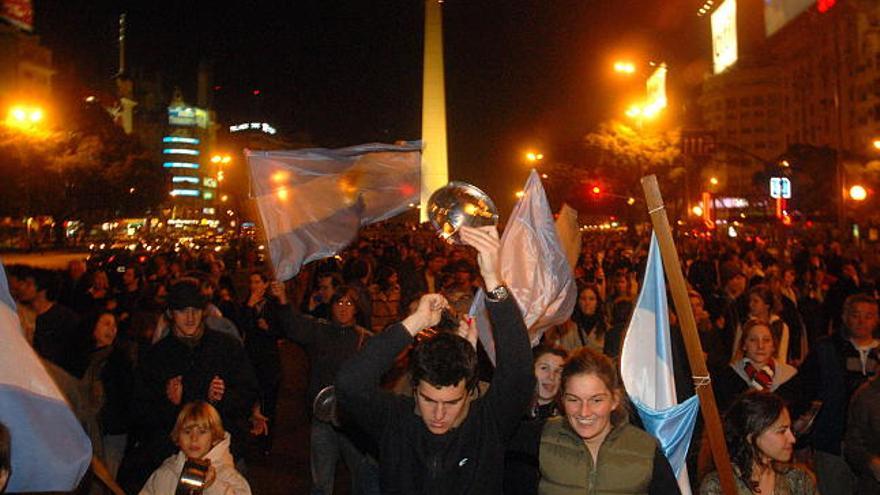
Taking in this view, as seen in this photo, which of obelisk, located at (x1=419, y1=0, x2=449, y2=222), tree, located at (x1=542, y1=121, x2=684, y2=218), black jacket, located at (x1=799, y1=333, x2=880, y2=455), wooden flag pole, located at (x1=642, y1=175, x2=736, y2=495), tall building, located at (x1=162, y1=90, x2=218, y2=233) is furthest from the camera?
tall building, located at (x1=162, y1=90, x2=218, y2=233)

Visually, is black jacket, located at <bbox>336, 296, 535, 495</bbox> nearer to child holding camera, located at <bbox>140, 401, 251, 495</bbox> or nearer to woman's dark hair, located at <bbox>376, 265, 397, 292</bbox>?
child holding camera, located at <bbox>140, 401, 251, 495</bbox>

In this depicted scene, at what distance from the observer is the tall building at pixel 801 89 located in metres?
72.1

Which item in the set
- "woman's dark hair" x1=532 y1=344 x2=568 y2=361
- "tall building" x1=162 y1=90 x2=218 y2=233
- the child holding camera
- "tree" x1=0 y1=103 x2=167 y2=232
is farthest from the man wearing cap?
"tall building" x1=162 y1=90 x2=218 y2=233

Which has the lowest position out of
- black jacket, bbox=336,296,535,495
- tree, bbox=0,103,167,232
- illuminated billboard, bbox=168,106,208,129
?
black jacket, bbox=336,296,535,495

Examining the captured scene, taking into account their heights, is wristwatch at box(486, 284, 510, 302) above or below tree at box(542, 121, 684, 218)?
below

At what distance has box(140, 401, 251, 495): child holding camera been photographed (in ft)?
14.7

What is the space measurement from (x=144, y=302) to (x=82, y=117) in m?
51.0

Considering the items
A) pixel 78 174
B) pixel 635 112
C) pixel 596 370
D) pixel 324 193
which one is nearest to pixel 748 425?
pixel 596 370

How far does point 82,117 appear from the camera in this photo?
56500 mm

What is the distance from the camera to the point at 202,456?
4.65 metres

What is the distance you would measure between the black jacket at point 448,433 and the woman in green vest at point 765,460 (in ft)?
3.31

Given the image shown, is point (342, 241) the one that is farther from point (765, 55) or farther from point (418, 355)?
point (765, 55)

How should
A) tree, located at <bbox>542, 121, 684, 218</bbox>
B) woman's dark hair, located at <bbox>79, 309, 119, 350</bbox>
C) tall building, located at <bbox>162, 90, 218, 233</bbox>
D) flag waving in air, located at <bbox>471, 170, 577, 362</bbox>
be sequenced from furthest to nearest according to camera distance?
tall building, located at <bbox>162, 90, 218, 233</bbox> < tree, located at <bbox>542, 121, 684, 218</bbox> < woman's dark hair, located at <bbox>79, 309, 119, 350</bbox> < flag waving in air, located at <bbox>471, 170, 577, 362</bbox>

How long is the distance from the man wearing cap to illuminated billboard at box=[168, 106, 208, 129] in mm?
157253
